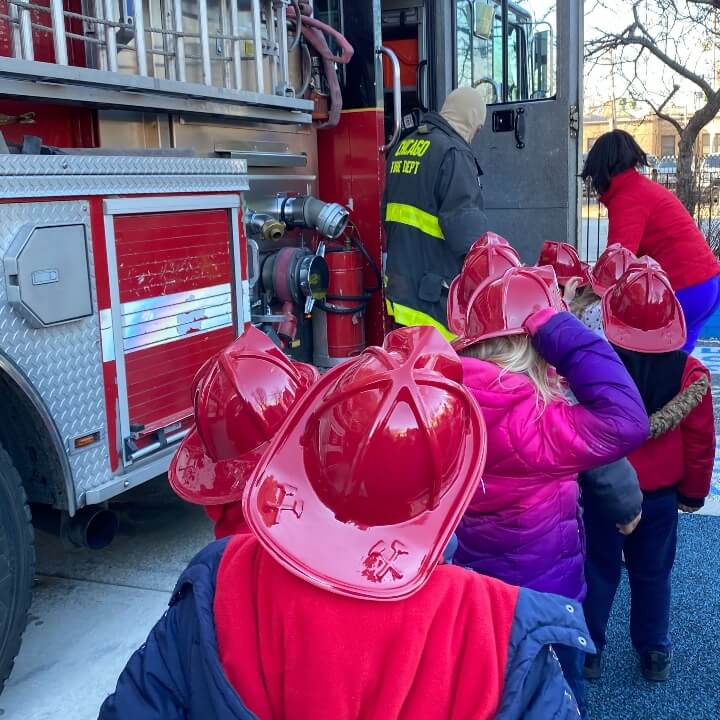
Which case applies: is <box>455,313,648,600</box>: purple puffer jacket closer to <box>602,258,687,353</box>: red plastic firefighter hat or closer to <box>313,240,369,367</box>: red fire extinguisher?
<box>602,258,687,353</box>: red plastic firefighter hat

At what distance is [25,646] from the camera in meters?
2.95

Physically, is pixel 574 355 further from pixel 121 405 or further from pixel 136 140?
pixel 136 140

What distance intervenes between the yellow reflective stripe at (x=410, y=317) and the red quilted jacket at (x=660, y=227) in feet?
2.87

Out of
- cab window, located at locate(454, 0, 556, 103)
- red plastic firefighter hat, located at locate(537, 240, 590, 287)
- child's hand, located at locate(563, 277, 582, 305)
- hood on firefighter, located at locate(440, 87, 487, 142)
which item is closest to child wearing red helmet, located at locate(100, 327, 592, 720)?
child's hand, located at locate(563, 277, 582, 305)

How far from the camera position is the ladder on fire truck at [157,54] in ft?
9.34

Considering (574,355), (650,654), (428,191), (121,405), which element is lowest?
(650,654)

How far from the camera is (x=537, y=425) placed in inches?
75.8

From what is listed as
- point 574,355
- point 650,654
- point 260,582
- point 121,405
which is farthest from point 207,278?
point 260,582

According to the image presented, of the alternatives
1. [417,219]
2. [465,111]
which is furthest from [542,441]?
[465,111]

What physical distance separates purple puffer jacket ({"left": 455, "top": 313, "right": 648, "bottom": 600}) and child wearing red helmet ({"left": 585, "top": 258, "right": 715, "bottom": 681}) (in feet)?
2.31

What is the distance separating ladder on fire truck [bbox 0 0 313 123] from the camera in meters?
2.85

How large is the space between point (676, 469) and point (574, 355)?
3.25 feet

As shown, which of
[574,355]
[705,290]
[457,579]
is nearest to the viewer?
[457,579]

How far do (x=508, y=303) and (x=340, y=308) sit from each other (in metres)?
2.67
